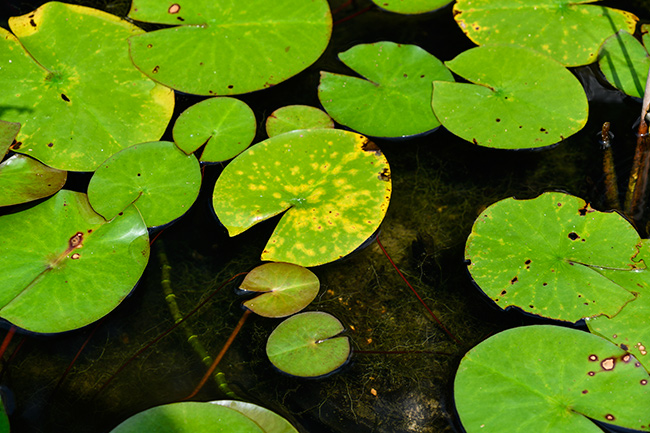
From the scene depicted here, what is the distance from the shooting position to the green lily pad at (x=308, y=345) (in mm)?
1856

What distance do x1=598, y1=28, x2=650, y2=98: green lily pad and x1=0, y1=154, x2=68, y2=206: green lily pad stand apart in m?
2.64

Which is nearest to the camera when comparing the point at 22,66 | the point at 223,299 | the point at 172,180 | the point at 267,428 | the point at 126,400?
the point at 267,428

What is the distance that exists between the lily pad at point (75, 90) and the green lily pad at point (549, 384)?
171 cm

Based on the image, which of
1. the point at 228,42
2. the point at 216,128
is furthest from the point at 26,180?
the point at 228,42

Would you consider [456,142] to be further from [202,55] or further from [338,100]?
[202,55]

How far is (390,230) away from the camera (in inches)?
88.5

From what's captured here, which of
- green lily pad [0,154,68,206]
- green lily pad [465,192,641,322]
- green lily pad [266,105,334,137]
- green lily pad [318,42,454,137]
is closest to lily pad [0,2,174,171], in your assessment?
green lily pad [0,154,68,206]

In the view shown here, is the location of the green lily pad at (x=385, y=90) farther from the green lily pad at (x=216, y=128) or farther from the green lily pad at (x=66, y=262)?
the green lily pad at (x=66, y=262)

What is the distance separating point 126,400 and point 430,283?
4.16 feet

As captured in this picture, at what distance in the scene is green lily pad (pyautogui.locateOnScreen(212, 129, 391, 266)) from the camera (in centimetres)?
206

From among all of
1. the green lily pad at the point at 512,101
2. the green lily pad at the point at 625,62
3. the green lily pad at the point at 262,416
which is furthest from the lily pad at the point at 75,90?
the green lily pad at the point at 625,62

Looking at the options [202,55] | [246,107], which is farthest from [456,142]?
[202,55]

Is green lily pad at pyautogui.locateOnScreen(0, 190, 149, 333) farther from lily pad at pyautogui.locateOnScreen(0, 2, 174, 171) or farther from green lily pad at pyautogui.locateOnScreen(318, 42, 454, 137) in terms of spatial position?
green lily pad at pyautogui.locateOnScreen(318, 42, 454, 137)

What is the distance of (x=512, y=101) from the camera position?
2.39 meters
